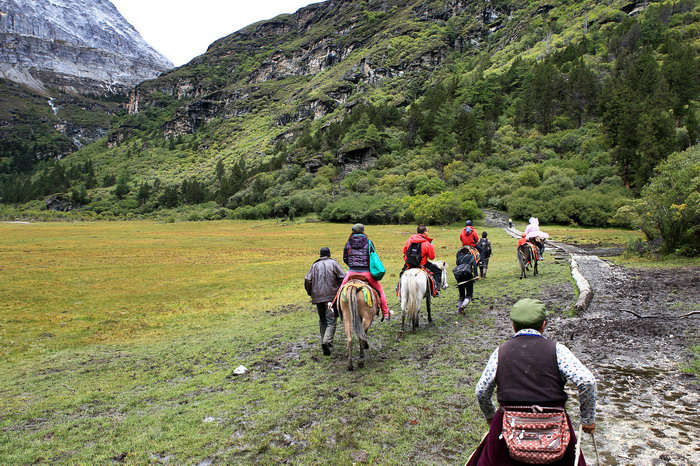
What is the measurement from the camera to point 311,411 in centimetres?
605

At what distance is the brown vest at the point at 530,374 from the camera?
3014 mm

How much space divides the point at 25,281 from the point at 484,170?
3187 inches

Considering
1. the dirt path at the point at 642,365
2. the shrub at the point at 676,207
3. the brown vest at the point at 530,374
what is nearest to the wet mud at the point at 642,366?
the dirt path at the point at 642,365

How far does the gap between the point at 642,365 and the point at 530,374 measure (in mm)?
5696

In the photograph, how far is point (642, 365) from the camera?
700 cm

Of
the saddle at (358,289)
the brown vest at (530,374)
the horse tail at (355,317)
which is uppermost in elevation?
the brown vest at (530,374)

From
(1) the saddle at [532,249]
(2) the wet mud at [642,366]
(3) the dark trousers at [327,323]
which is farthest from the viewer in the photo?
(1) the saddle at [532,249]

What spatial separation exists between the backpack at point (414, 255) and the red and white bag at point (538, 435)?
25.8 ft

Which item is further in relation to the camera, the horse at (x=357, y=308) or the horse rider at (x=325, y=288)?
the horse rider at (x=325, y=288)

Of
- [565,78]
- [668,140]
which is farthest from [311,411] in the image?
[565,78]

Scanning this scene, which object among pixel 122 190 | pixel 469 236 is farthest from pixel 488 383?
pixel 122 190

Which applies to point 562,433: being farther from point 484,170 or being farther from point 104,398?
point 484,170

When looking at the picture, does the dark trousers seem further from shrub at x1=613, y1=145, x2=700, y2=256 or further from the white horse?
shrub at x1=613, y1=145, x2=700, y2=256

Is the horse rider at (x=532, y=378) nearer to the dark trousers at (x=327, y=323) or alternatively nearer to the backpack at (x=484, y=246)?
the dark trousers at (x=327, y=323)
